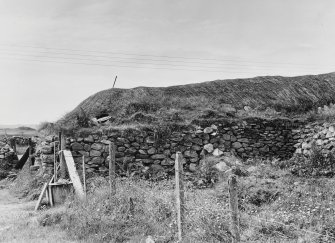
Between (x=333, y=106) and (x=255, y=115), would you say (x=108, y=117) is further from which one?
(x=333, y=106)

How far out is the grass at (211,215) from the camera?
5520 millimetres

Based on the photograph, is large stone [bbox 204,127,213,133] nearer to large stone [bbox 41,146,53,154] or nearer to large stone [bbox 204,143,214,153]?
large stone [bbox 204,143,214,153]

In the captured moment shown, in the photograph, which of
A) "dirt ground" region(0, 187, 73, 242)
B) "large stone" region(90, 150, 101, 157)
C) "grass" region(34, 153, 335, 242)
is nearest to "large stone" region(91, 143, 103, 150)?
"large stone" region(90, 150, 101, 157)

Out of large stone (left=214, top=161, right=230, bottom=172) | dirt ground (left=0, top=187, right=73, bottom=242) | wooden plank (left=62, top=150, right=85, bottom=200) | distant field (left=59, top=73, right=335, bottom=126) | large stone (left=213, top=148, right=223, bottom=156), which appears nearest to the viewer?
dirt ground (left=0, top=187, right=73, bottom=242)

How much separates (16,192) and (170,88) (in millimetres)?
6879

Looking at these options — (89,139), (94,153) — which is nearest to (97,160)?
(94,153)

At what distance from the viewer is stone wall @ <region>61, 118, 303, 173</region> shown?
11594 millimetres

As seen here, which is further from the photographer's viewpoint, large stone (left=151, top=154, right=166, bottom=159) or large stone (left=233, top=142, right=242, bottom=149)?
large stone (left=233, top=142, right=242, bottom=149)

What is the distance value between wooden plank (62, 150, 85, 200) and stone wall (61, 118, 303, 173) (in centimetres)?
59

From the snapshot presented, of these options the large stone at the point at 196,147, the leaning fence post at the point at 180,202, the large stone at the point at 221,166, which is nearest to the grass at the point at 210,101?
the large stone at the point at 196,147

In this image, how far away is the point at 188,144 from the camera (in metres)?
12.3

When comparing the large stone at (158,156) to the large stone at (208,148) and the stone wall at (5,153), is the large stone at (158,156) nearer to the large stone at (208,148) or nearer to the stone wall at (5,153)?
the large stone at (208,148)

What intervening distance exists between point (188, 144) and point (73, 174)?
3.91 meters

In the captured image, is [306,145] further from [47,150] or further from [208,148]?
[47,150]
